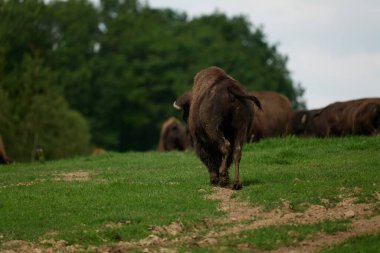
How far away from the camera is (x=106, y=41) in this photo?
93.6 m

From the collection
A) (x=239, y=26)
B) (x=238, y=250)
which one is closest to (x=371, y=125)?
(x=238, y=250)

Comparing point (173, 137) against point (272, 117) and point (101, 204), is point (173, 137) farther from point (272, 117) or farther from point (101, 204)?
point (101, 204)

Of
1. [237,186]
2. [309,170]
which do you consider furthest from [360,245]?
[309,170]

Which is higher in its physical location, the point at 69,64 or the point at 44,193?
the point at 69,64

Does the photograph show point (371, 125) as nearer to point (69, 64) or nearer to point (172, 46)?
point (69, 64)

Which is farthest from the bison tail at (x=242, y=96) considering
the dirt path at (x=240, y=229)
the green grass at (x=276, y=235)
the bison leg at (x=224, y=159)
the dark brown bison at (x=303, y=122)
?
the dark brown bison at (x=303, y=122)

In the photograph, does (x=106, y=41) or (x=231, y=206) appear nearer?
(x=231, y=206)

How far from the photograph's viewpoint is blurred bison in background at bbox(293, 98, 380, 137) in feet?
93.5

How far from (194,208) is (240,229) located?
1556mm

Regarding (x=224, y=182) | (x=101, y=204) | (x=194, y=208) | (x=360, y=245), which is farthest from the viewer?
(x=224, y=182)

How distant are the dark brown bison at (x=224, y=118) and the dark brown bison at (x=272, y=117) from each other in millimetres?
13763

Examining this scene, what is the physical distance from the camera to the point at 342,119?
3028cm

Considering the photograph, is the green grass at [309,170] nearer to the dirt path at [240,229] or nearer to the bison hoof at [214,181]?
the dirt path at [240,229]

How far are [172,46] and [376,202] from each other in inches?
3080
